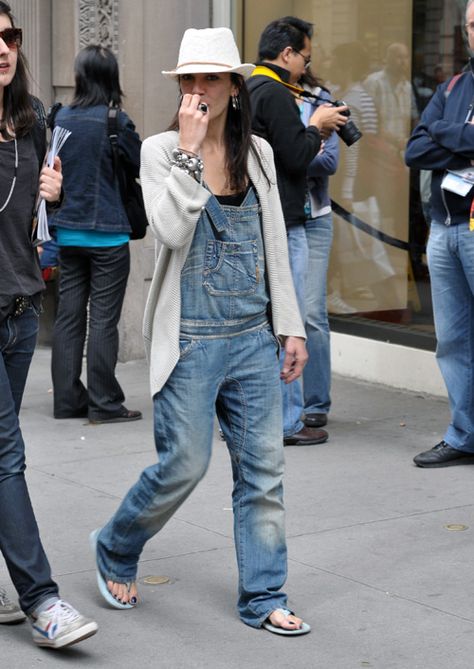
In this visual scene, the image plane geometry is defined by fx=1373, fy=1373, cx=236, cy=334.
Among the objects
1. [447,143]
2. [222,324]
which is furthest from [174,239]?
[447,143]

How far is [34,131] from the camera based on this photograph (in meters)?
4.62

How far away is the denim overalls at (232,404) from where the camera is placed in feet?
14.6

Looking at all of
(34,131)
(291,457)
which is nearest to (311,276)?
(291,457)

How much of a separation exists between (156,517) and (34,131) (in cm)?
136

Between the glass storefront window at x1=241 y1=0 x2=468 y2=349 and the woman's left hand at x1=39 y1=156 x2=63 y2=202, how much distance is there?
447 cm

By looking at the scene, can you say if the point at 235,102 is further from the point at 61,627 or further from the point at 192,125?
the point at 61,627

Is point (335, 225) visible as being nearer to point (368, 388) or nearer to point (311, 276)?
point (368, 388)

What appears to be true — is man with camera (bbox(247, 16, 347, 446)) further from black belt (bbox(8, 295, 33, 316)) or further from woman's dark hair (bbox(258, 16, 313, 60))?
black belt (bbox(8, 295, 33, 316))

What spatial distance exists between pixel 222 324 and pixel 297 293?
2663mm

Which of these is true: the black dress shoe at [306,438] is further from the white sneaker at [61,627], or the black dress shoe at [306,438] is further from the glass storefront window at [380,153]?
the white sneaker at [61,627]

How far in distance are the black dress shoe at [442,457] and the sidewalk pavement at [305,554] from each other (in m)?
0.05

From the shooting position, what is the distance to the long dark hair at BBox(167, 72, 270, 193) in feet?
14.9

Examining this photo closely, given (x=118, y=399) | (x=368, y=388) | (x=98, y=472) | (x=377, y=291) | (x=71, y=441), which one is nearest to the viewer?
(x=98, y=472)

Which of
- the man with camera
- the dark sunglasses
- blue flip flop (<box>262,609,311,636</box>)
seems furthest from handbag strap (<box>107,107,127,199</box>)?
blue flip flop (<box>262,609,311,636</box>)
